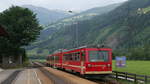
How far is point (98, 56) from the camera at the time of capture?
81.0 ft

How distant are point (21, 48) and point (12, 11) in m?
9.06

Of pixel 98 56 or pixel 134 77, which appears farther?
pixel 98 56

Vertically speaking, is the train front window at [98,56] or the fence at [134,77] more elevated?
the train front window at [98,56]

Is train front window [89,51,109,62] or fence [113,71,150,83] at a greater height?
train front window [89,51,109,62]

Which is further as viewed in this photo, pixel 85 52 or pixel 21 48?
pixel 21 48

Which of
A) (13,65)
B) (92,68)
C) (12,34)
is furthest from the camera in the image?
(13,65)

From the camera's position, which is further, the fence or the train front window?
the train front window

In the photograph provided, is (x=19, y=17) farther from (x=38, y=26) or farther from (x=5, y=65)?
(x=5, y=65)

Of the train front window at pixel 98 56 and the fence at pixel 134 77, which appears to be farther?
the train front window at pixel 98 56

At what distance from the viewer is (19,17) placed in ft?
225

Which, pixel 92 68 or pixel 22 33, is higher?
pixel 22 33

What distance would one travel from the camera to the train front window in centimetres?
Answer: 2458

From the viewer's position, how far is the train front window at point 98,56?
80.6 feet

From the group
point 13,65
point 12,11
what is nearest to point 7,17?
point 12,11
